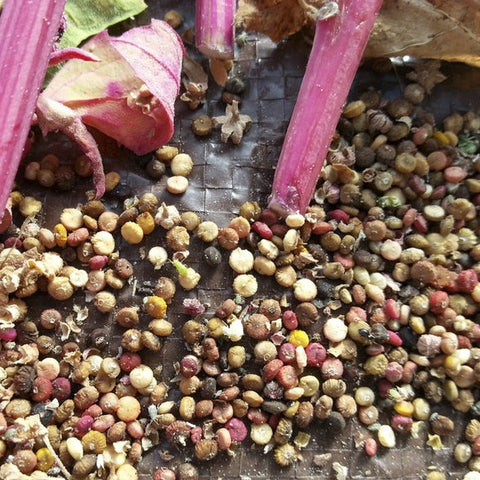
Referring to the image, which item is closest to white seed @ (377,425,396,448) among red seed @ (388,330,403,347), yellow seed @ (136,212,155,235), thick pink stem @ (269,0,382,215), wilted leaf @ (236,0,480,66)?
red seed @ (388,330,403,347)

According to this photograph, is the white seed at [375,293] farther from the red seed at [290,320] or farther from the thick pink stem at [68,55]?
the thick pink stem at [68,55]

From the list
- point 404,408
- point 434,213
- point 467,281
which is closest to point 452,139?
point 434,213

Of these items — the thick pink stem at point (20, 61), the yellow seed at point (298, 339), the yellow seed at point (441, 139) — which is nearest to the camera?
the thick pink stem at point (20, 61)

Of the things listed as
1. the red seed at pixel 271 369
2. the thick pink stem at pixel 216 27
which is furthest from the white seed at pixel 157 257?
the thick pink stem at pixel 216 27

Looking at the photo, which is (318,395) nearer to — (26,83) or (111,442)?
(111,442)

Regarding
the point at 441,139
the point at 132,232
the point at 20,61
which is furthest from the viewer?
the point at 441,139

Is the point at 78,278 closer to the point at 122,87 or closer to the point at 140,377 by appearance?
the point at 140,377
